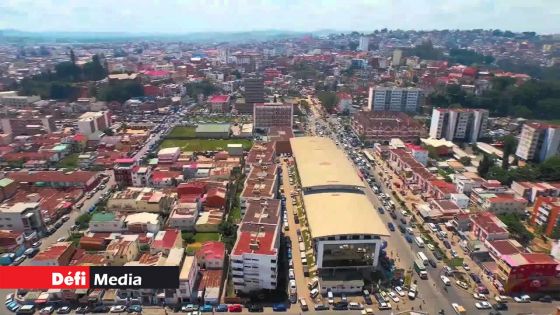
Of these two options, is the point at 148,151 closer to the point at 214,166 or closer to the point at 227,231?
the point at 214,166

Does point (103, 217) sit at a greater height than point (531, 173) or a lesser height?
lesser

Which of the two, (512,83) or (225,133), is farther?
(512,83)

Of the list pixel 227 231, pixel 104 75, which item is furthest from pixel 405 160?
pixel 104 75

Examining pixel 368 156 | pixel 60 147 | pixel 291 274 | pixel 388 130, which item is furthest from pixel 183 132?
pixel 291 274

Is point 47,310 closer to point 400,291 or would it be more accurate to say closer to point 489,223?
point 400,291

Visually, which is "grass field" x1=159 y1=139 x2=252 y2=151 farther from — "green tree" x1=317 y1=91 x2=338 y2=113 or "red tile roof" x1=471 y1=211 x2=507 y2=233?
"red tile roof" x1=471 y1=211 x2=507 y2=233

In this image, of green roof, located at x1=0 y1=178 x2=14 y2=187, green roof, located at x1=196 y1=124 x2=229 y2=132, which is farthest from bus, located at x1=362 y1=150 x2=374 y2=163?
green roof, located at x1=0 y1=178 x2=14 y2=187

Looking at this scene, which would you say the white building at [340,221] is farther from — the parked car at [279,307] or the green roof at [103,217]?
the green roof at [103,217]
